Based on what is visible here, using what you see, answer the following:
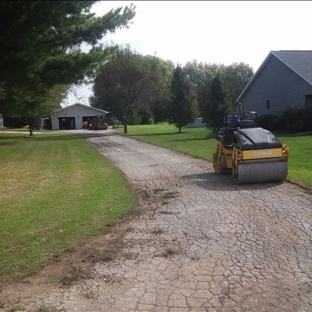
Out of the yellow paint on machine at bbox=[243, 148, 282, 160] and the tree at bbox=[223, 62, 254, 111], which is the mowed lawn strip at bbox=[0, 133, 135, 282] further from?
the tree at bbox=[223, 62, 254, 111]

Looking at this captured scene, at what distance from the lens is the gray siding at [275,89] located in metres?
33.0

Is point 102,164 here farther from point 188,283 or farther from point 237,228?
point 188,283

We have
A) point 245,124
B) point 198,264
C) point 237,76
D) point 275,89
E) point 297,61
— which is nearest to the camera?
point 198,264

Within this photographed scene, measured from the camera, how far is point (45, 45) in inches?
337

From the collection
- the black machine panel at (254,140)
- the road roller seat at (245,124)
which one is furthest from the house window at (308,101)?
the black machine panel at (254,140)

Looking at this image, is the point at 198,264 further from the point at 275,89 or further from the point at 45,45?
the point at 275,89

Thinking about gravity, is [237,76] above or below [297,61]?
above

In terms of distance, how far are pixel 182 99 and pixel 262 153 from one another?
Result: 3154 cm

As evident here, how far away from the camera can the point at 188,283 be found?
189 inches

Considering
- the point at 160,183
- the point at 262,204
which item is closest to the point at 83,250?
the point at 262,204

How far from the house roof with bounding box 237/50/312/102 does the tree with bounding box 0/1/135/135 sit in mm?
26043

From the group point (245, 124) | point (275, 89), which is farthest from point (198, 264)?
point (275, 89)

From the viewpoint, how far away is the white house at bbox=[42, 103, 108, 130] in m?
67.6

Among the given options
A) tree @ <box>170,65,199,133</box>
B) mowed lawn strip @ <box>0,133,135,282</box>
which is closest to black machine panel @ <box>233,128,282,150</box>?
mowed lawn strip @ <box>0,133,135,282</box>
